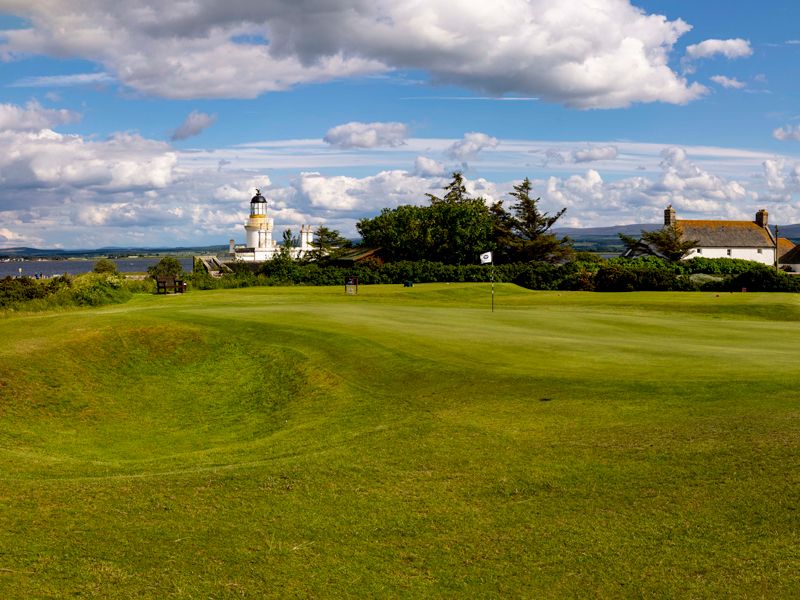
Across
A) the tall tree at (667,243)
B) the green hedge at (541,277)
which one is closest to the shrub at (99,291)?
the green hedge at (541,277)

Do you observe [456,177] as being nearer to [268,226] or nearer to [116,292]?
[268,226]

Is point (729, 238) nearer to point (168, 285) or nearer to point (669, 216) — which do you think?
point (669, 216)

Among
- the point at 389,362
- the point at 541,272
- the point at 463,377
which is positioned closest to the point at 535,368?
the point at 463,377

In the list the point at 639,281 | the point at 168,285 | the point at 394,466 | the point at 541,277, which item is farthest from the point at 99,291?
the point at 639,281

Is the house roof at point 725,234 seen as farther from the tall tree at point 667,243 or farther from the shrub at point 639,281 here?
the shrub at point 639,281

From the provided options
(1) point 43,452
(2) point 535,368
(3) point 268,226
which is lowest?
(1) point 43,452

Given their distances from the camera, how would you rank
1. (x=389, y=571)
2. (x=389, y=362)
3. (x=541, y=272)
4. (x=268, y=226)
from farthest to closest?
(x=268, y=226) < (x=541, y=272) < (x=389, y=362) < (x=389, y=571)

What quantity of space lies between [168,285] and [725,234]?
8758cm

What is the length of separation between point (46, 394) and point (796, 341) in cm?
2395

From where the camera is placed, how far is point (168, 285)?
52781mm

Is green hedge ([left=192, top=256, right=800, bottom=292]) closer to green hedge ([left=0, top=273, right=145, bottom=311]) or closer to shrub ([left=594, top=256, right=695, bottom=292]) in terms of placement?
shrub ([left=594, top=256, right=695, bottom=292])

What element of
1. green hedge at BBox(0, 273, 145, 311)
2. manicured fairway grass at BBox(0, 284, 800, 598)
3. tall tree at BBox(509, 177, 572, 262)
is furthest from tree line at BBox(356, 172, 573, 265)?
manicured fairway grass at BBox(0, 284, 800, 598)

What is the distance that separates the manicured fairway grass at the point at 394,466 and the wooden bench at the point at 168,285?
28.5 meters

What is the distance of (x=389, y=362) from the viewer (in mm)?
19938
